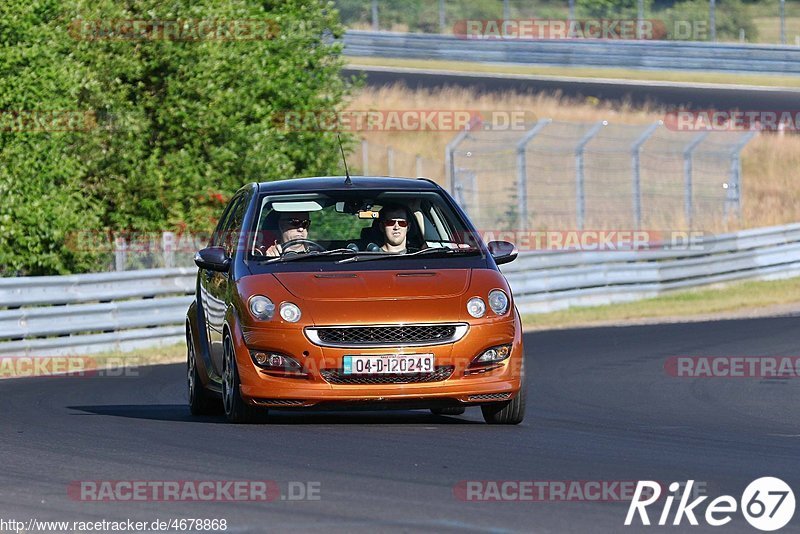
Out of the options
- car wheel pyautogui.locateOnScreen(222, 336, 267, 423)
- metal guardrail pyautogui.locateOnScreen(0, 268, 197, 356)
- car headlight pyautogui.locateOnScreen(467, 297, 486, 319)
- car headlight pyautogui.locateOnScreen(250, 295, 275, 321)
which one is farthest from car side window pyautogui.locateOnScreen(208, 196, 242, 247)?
metal guardrail pyautogui.locateOnScreen(0, 268, 197, 356)

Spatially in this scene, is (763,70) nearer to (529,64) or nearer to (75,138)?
(529,64)

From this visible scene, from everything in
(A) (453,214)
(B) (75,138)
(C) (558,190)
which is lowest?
(C) (558,190)

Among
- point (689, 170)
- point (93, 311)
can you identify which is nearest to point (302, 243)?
point (93, 311)

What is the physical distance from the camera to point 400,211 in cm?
1066

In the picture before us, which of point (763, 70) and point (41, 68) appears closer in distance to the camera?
point (41, 68)

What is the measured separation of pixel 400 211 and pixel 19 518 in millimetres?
4430

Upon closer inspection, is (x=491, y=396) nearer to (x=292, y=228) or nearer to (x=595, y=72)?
(x=292, y=228)

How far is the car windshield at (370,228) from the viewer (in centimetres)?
1036

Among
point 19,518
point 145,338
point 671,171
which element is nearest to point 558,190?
point 671,171

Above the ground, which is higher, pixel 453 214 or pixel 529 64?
pixel 453 214

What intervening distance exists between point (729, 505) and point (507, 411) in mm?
3327

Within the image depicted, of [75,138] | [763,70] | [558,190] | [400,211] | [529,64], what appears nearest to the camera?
[400,211]

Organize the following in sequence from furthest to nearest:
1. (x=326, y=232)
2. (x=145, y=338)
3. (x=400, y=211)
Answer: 1. (x=326, y=232)
2. (x=145, y=338)
3. (x=400, y=211)

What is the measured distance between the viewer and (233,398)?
32.6ft
